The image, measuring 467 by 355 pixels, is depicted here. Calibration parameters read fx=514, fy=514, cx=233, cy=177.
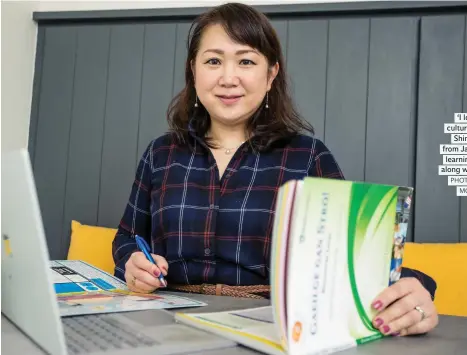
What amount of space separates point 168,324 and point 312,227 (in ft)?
0.86

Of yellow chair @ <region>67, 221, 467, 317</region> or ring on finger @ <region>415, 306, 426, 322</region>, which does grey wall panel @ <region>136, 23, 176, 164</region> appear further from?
ring on finger @ <region>415, 306, 426, 322</region>

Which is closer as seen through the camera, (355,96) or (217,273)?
(217,273)

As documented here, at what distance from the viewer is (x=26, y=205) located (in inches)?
19.7

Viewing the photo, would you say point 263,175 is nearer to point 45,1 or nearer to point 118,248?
Answer: point 118,248

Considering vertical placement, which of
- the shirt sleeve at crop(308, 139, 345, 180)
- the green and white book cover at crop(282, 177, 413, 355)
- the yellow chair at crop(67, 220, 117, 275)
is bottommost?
the yellow chair at crop(67, 220, 117, 275)

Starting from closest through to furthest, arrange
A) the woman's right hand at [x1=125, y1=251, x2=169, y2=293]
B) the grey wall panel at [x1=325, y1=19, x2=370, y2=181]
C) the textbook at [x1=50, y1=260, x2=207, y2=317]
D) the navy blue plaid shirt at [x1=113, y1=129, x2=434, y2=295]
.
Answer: the textbook at [x1=50, y1=260, x2=207, y2=317]
the woman's right hand at [x1=125, y1=251, x2=169, y2=293]
the navy blue plaid shirt at [x1=113, y1=129, x2=434, y2=295]
the grey wall panel at [x1=325, y1=19, x2=370, y2=181]

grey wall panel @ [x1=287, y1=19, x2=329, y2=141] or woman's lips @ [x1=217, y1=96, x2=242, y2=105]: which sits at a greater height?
grey wall panel @ [x1=287, y1=19, x2=329, y2=141]

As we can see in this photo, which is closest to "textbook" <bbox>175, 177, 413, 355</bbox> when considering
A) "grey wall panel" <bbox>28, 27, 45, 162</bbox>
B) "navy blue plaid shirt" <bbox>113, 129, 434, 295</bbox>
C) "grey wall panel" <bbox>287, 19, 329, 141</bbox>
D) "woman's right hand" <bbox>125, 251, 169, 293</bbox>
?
"woman's right hand" <bbox>125, 251, 169, 293</bbox>

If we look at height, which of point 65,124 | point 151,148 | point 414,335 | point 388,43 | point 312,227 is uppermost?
point 388,43

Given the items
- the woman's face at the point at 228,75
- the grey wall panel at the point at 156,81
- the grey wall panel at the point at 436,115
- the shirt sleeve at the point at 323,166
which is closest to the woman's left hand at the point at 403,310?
the shirt sleeve at the point at 323,166

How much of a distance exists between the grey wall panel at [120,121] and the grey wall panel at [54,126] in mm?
197

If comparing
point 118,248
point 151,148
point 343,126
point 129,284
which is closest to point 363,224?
point 129,284

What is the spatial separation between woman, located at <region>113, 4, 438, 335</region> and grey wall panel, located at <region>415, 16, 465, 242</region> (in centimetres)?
Result: 76

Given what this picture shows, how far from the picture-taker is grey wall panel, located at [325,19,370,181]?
2016mm
